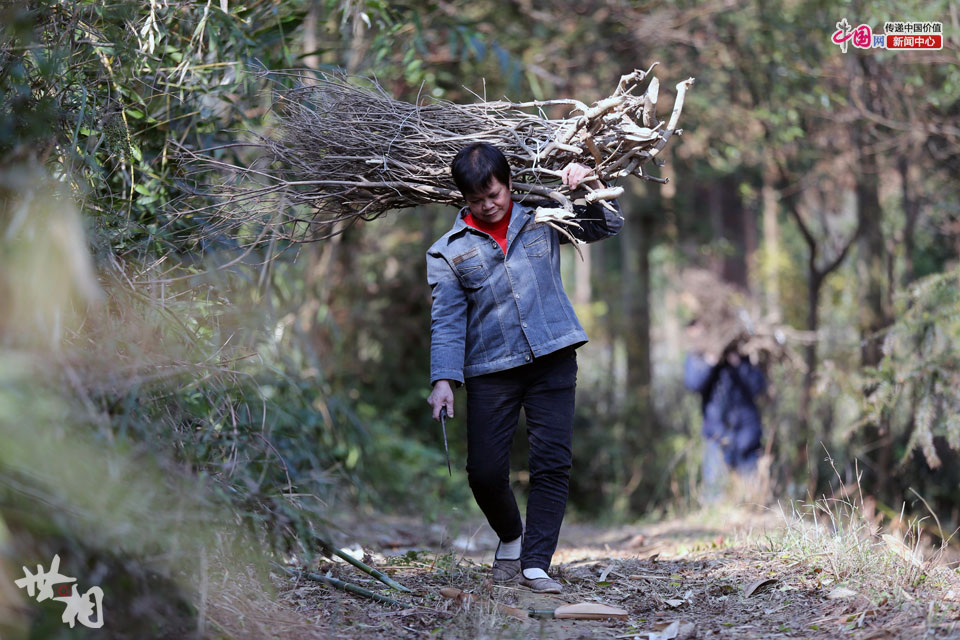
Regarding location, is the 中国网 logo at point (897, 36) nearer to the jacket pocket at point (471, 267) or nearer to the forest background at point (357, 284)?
the forest background at point (357, 284)

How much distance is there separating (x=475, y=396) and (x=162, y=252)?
155 centimetres

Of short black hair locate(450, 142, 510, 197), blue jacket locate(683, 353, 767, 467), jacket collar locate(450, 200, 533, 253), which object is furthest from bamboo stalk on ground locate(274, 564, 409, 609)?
blue jacket locate(683, 353, 767, 467)

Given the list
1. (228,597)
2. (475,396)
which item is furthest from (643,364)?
(228,597)

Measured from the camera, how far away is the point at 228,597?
121 inches

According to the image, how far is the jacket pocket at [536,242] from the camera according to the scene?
390 centimetres

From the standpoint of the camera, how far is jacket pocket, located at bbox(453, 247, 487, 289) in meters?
3.87

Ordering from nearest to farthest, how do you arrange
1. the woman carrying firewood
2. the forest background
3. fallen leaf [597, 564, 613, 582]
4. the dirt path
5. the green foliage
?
the forest background → the dirt path → the woman carrying firewood → fallen leaf [597, 564, 613, 582] → the green foliage

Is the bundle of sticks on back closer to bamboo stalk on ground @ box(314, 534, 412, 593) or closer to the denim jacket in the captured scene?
the denim jacket

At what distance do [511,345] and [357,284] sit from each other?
6118 mm

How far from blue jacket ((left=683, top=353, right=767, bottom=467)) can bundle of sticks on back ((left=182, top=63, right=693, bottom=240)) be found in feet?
16.4

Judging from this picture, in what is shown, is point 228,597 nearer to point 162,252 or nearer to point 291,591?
point 291,591

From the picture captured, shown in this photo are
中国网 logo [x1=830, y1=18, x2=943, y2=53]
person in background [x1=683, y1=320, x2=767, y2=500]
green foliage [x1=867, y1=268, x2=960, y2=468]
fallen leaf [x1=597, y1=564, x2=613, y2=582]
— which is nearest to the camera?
fallen leaf [x1=597, y1=564, x2=613, y2=582]

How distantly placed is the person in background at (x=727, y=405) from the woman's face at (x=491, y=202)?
5.20m

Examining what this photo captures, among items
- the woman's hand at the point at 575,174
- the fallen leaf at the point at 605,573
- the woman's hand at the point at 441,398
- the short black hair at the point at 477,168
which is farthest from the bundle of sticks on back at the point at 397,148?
the fallen leaf at the point at 605,573
